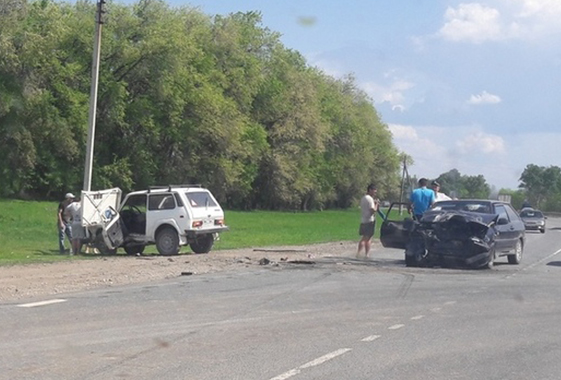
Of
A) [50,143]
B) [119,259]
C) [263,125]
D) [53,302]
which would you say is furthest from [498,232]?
[263,125]

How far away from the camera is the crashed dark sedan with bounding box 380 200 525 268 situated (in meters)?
20.8

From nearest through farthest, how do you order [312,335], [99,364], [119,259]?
[99,364] → [312,335] → [119,259]

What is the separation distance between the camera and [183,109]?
66.0m

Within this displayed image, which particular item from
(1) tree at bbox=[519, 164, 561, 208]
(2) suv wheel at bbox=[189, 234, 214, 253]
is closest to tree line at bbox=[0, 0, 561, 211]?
(2) suv wheel at bbox=[189, 234, 214, 253]

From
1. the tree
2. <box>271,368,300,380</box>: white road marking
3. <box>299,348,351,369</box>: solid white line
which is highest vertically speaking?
the tree

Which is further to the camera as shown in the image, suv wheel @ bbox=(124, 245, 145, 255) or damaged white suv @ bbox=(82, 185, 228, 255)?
suv wheel @ bbox=(124, 245, 145, 255)

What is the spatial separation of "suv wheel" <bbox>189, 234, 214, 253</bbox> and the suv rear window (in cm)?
88

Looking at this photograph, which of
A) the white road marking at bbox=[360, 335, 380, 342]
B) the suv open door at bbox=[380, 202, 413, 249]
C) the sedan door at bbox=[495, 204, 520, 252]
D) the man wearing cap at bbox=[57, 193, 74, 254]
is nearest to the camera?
the white road marking at bbox=[360, 335, 380, 342]

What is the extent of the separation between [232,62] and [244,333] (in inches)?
2537

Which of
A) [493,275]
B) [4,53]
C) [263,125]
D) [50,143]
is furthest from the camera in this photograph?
[263,125]

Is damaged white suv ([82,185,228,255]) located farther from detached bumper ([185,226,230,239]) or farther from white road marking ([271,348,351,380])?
white road marking ([271,348,351,380])

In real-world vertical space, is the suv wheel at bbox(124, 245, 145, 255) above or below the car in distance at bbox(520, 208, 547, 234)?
below

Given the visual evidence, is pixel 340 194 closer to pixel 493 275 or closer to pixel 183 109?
pixel 183 109

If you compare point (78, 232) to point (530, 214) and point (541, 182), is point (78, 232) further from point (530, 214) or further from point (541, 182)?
point (541, 182)
